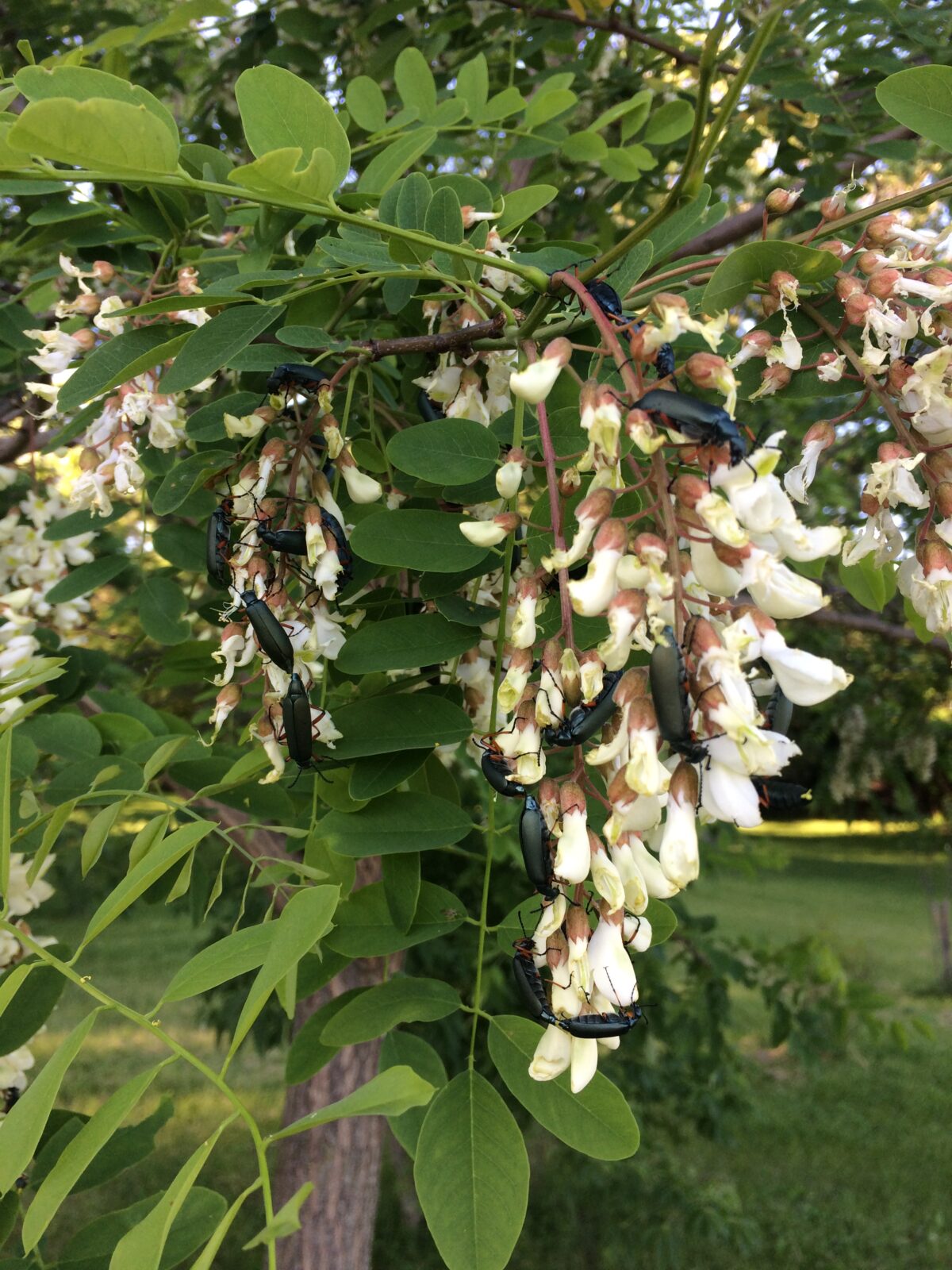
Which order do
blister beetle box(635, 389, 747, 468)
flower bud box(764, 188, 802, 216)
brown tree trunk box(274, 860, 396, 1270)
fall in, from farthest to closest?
1. brown tree trunk box(274, 860, 396, 1270)
2. flower bud box(764, 188, 802, 216)
3. blister beetle box(635, 389, 747, 468)

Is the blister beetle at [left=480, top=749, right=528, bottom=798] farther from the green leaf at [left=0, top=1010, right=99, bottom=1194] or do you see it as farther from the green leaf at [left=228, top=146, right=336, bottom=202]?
the green leaf at [left=228, top=146, right=336, bottom=202]

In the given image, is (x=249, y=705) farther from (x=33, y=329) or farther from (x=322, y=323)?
(x=322, y=323)

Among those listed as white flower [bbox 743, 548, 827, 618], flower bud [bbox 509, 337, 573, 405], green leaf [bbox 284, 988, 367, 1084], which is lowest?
green leaf [bbox 284, 988, 367, 1084]

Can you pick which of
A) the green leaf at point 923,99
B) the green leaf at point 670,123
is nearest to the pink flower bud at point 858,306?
the green leaf at point 923,99

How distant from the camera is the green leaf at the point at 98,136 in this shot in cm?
72

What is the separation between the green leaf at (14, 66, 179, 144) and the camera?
92 cm

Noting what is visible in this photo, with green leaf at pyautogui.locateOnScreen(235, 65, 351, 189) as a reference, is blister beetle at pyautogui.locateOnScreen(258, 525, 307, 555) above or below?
below

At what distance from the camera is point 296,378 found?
1.05 metres

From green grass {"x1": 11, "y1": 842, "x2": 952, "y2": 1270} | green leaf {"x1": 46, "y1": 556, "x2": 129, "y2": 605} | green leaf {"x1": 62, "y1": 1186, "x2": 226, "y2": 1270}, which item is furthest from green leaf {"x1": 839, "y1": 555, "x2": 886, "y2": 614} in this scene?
green grass {"x1": 11, "y1": 842, "x2": 952, "y2": 1270}

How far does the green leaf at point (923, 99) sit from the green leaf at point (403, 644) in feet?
2.07

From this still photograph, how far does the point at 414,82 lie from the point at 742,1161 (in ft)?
18.9

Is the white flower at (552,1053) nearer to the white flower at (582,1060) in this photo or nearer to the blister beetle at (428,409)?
the white flower at (582,1060)

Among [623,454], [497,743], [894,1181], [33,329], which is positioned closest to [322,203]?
[623,454]

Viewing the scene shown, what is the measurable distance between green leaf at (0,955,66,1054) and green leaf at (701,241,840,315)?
0.94 metres
